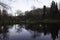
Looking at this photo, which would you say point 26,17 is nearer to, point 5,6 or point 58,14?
point 58,14

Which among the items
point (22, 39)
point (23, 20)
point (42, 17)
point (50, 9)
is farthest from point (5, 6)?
point (50, 9)

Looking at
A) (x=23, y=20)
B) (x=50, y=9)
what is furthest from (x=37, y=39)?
(x=50, y=9)

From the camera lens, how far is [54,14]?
43750mm

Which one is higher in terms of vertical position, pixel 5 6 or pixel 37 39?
pixel 5 6

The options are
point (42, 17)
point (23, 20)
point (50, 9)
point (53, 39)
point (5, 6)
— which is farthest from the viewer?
point (50, 9)

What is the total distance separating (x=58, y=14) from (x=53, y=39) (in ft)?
104

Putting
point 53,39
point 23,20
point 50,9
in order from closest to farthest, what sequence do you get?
1. point 53,39
2. point 23,20
3. point 50,9

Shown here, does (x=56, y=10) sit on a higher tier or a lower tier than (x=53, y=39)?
higher

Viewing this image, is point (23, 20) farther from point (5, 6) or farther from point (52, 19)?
point (5, 6)

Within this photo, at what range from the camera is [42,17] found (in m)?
42.1

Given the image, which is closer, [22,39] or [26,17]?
[22,39]

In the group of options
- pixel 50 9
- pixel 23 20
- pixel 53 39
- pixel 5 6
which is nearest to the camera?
pixel 5 6

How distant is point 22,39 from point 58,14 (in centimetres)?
3226

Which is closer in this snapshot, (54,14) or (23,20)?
(23,20)
